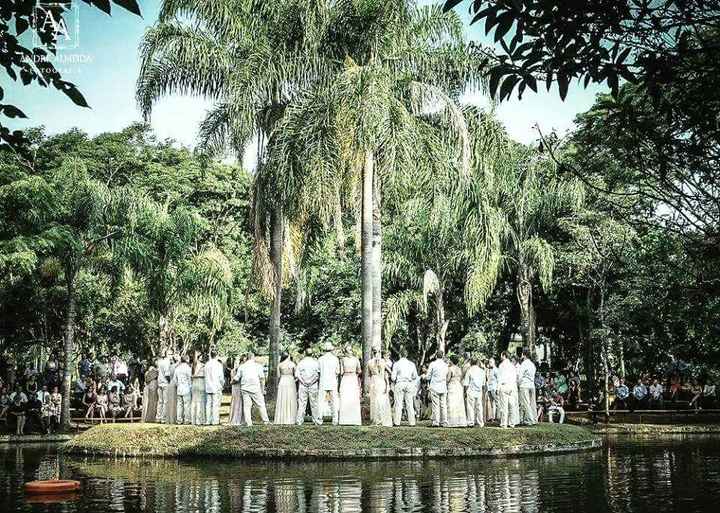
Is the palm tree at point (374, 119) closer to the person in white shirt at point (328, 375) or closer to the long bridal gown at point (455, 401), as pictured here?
the person in white shirt at point (328, 375)

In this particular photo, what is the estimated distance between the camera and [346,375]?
69.5 feet

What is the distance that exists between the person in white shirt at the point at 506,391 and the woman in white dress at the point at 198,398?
24.1 feet

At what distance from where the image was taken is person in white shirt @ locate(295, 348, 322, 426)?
69.8 feet

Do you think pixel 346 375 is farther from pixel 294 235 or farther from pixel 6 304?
pixel 6 304

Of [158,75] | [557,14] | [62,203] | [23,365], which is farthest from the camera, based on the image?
[23,365]

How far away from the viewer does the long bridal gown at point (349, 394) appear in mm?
21141

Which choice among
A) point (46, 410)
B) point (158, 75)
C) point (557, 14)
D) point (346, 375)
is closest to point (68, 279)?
point (46, 410)

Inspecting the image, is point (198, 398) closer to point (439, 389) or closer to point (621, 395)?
point (439, 389)

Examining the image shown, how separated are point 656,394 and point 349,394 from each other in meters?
14.2

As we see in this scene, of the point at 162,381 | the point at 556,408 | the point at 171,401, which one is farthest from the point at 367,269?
the point at 556,408

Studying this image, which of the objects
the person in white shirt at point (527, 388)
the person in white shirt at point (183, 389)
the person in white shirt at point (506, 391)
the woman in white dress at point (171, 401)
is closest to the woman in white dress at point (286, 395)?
the person in white shirt at point (183, 389)

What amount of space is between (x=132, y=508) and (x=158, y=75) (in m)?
16.0

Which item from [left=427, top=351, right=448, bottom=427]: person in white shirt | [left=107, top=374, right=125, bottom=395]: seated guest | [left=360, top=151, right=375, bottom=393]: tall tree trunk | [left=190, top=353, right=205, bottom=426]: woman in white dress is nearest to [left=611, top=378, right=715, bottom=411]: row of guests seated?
[left=427, top=351, right=448, bottom=427]: person in white shirt

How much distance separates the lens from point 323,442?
1859 cm
